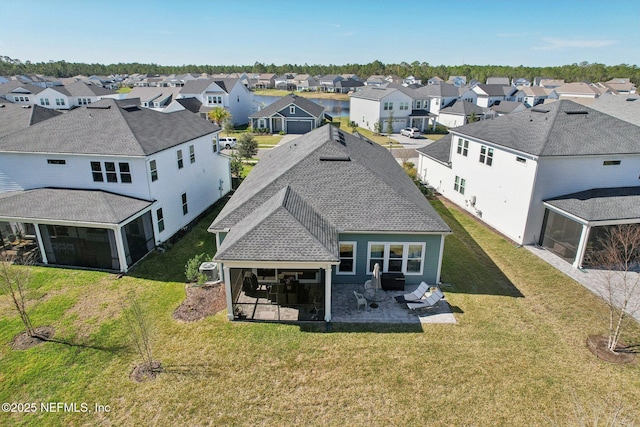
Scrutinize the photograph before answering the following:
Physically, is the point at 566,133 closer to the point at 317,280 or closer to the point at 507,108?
the point at 317,280

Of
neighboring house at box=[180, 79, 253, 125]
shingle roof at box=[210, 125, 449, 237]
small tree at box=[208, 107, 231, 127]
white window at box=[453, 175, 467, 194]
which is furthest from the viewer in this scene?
neighboring house at box=[180, 79, 253, 125]

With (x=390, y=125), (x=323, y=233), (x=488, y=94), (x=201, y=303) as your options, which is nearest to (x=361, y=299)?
(x=323, y=233)

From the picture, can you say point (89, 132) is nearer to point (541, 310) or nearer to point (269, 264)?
point (269, 264)

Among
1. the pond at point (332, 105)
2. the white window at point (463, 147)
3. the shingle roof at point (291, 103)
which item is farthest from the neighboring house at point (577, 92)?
the white window at point (463, 147)

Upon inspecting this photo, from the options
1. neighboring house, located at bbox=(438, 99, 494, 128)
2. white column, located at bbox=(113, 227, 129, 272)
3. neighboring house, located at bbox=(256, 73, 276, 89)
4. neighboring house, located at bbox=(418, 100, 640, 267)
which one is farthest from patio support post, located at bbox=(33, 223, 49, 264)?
neighboring house, located at bbox=(256, 73, 276, 89)

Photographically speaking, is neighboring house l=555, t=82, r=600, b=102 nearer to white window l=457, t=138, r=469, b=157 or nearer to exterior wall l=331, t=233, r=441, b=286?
white window l=457, t=138, r=469, b=157

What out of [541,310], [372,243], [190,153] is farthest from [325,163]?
[541,310]

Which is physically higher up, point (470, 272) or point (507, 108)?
point (507, 108)
